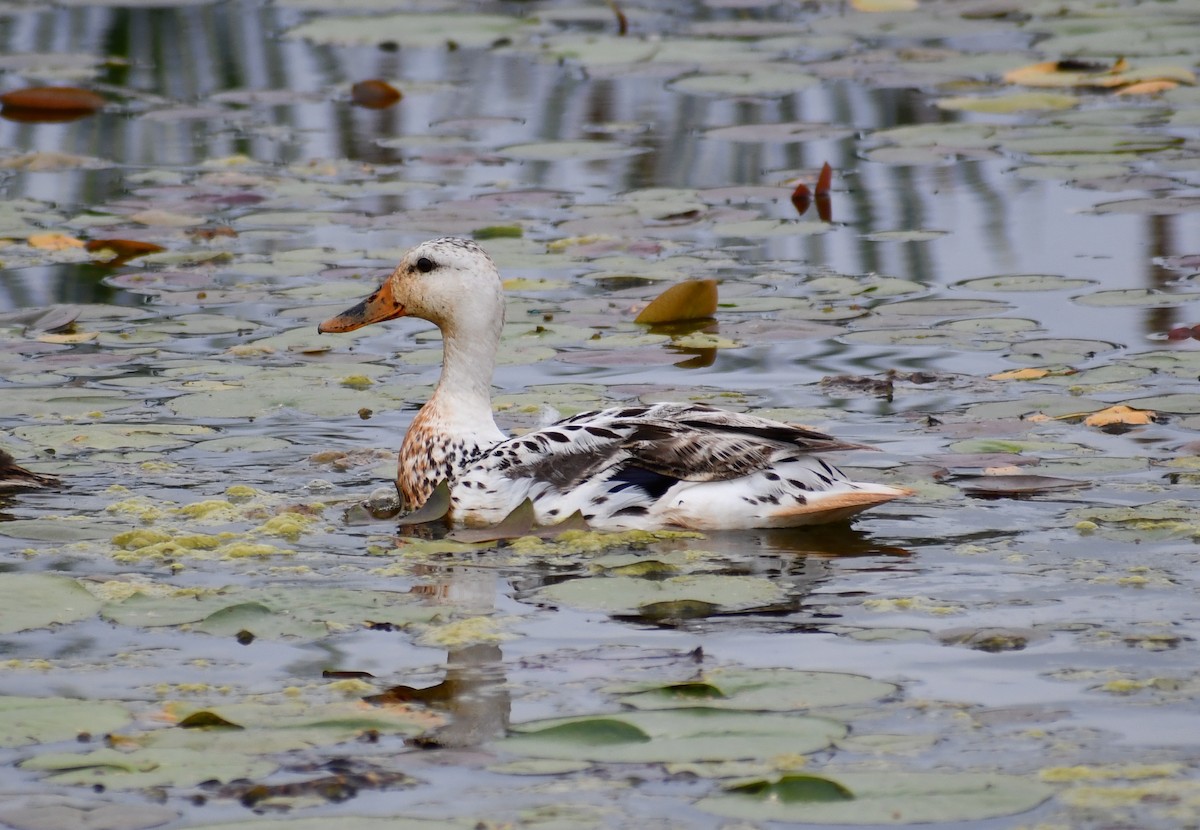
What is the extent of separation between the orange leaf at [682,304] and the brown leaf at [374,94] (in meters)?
5.57

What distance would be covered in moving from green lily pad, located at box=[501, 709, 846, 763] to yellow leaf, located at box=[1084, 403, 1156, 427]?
291 cm

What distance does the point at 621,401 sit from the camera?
7.41m

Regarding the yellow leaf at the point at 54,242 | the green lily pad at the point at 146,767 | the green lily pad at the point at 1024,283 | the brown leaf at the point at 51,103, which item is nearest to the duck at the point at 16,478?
the green lily pad at the point at 146,767

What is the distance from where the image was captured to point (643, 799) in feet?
13.0

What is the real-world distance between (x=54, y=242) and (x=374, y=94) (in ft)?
13.3

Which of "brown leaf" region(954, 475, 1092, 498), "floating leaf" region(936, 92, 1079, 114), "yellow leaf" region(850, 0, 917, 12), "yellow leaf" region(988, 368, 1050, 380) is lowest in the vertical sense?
"brown leaf" region(954, 475, 1092, 498)

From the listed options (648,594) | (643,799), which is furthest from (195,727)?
(648,594)

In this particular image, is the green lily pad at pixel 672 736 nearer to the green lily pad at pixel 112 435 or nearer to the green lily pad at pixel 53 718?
the green lily pad at pixel 53 718

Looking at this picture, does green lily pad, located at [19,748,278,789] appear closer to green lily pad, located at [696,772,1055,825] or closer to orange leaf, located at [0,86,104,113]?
green lily pad, located at [696,772,1055,825]

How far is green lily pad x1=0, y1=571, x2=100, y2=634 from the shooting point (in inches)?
203

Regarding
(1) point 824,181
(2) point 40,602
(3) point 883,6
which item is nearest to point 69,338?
(2) point 40,602

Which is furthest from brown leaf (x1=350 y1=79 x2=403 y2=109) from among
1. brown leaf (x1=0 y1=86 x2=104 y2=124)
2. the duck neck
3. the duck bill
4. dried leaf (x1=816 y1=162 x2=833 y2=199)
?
the duck neck

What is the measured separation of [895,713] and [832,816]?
0.62m

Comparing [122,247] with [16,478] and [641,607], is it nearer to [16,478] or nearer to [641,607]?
[16,478]
